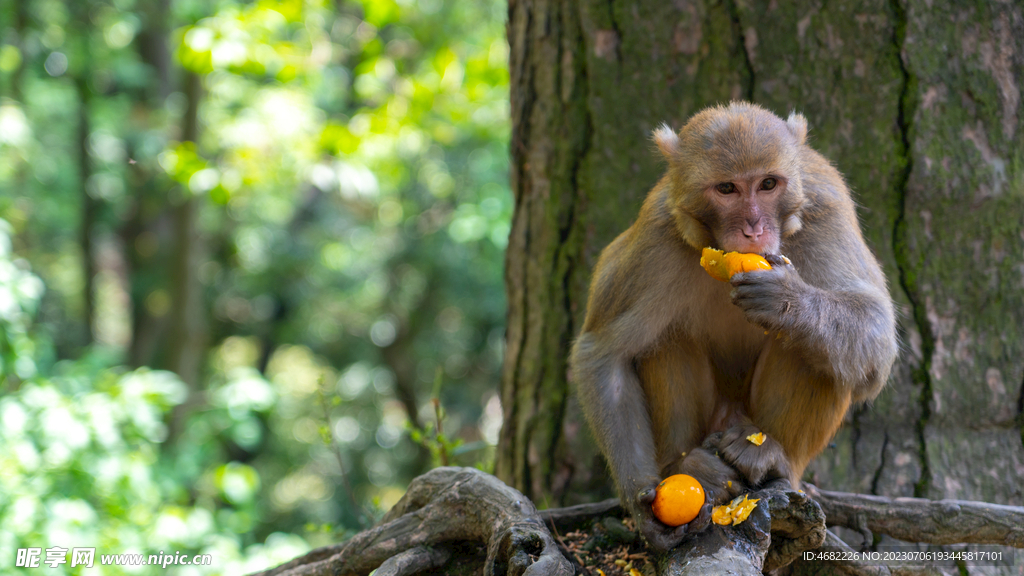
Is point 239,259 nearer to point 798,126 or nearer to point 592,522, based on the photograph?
point 592,522

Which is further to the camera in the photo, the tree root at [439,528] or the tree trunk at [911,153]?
the tree trunk at [911,153]

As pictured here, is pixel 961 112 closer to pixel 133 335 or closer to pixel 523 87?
pixel 523 87

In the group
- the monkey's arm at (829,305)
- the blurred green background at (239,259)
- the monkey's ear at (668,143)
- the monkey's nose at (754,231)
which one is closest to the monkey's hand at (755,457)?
the monkey's arm at (829,305)

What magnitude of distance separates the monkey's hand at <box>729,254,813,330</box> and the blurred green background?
65.2 inches

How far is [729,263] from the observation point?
246 cm

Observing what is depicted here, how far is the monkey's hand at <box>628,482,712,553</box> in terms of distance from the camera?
2340mm

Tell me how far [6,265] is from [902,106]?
19.7 ft

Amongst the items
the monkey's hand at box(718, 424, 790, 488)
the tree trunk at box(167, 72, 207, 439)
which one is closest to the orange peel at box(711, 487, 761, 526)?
the monkey's hand at box(718, 424, 790, 488)

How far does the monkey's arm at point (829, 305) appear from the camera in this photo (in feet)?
8.06

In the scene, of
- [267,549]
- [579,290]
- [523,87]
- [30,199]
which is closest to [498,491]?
[579,290]

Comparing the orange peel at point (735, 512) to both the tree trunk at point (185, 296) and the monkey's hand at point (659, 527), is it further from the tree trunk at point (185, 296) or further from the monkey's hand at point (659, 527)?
the tree trunk at point (185, 296)

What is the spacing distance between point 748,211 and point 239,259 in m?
13.2

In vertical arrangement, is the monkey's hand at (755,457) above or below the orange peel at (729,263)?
below

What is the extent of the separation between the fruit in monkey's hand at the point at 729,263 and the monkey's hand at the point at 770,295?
20 mm
